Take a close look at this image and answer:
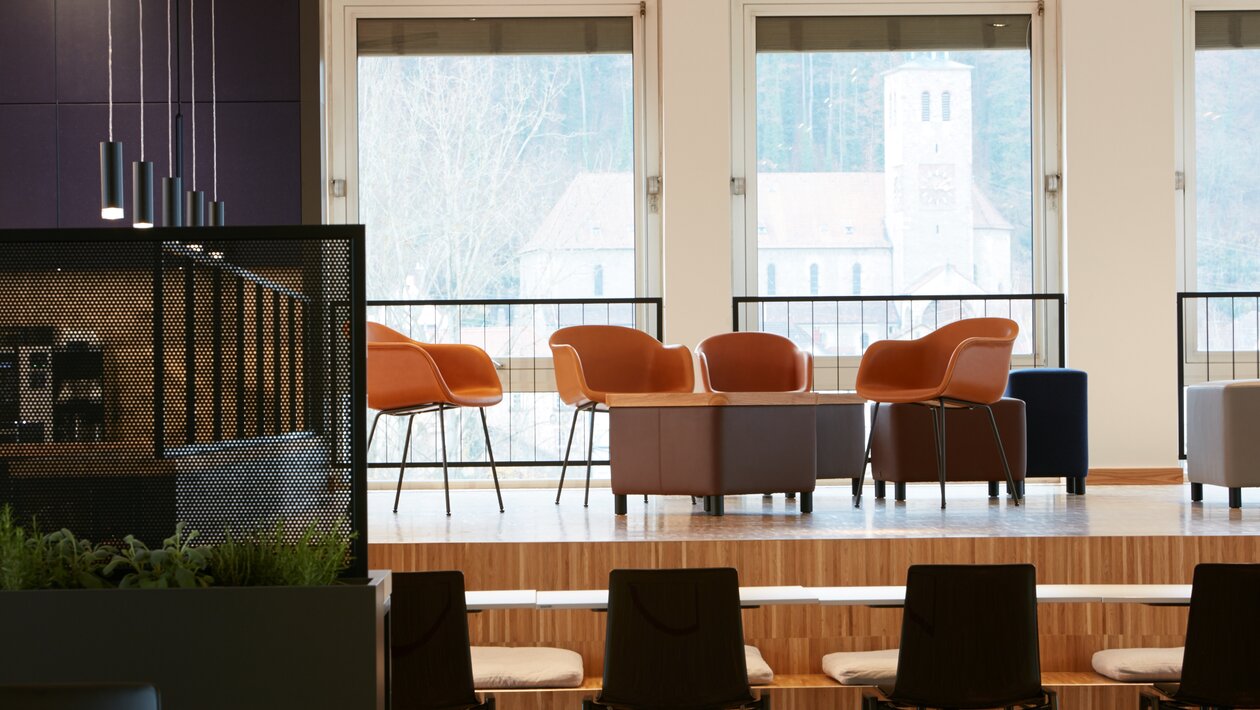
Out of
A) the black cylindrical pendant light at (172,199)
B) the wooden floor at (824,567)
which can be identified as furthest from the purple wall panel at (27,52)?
the wooden floor at (824,567)

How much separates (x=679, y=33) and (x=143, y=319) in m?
5.28

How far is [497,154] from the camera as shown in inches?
301

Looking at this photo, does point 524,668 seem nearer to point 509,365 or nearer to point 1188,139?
point 509,365

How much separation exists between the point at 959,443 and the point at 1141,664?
1.88 meters

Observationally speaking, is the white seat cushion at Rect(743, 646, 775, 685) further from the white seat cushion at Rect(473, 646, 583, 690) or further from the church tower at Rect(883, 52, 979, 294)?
the church tower at Rect(883, 52, 979, 294)

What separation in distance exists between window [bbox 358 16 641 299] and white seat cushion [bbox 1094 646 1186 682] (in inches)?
166

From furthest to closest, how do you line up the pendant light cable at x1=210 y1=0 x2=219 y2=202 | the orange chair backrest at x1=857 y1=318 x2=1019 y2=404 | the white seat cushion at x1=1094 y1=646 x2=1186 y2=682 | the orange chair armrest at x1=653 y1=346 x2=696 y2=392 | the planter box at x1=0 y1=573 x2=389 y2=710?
the pendant light cable at x1=210 y1=0 x2=219 y2=202 < the orange chair armrest at x1=653 y1=346 x2=696 y2=392 < the orange chair backrest at x1=857 y1=318 x2=1019 y2=404 < the white seat cushion at x1=1094 y1=646 x2=1186 y2=682 < the planter box at x1=0 y1=573 x2=389 y2=710

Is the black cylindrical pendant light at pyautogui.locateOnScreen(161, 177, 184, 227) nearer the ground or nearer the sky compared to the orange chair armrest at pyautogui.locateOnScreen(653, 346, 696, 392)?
nearer the sky

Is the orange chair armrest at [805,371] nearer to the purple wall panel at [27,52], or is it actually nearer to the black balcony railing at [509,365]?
the black balcony railing at [509,365]

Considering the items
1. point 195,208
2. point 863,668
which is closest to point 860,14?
point 195,208

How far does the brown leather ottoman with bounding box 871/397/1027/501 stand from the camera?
5707 millimetres

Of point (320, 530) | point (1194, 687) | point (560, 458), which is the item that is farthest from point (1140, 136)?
point (320, 530)

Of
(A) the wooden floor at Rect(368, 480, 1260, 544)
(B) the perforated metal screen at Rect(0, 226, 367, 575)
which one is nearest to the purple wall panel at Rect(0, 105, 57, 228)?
(A) the wooden floor at Rect(368, 480, 1260, 544)

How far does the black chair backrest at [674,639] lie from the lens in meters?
3.09
